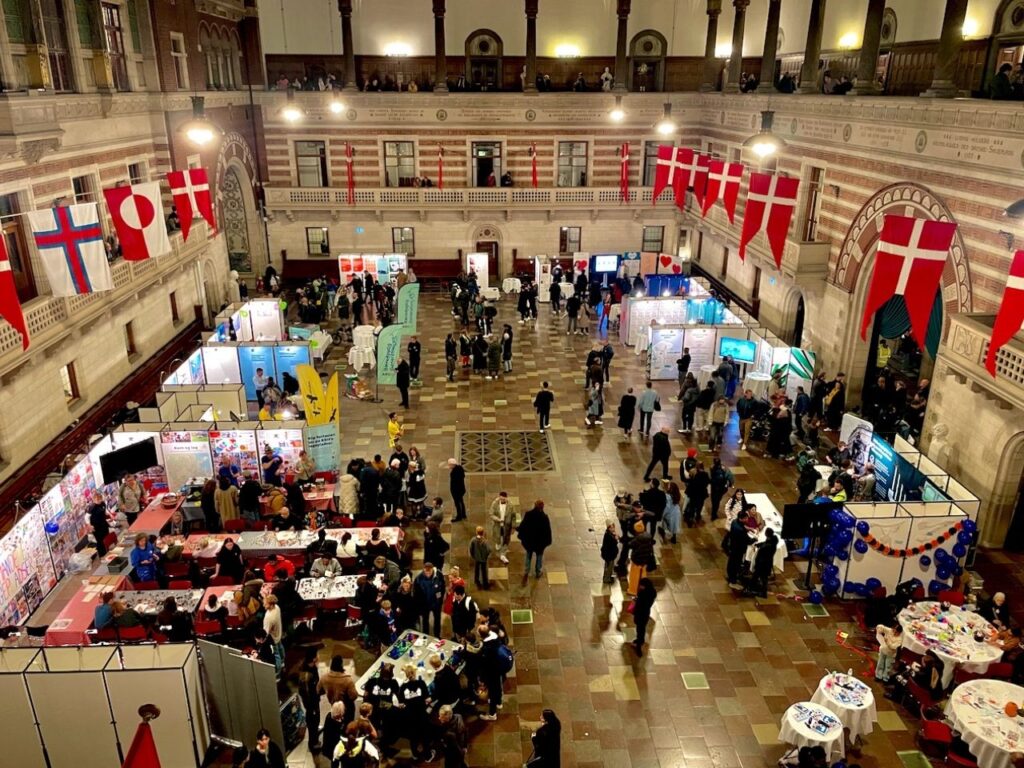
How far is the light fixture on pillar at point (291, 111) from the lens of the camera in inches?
1148

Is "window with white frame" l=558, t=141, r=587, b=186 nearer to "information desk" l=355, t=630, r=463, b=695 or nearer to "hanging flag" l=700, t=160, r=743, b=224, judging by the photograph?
"hanging flag" l=700, t=160, r=743, b=224

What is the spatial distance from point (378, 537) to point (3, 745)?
18.0 ft

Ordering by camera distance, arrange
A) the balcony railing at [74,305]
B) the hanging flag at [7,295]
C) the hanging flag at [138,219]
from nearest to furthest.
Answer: the hanging flag at [7,295]
the balcony railing at [74,305]
the hanging flag at [138,219]

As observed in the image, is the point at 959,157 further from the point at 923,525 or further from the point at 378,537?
the point at 378,537

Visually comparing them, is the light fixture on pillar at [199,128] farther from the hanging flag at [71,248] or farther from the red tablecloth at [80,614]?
the red tablecloth at [80,614]

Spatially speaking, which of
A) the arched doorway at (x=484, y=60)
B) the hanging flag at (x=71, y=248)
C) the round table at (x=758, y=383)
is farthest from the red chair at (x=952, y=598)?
the arched doorway at (x=484, y=60)

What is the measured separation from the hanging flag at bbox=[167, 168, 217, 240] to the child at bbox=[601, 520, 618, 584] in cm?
1273

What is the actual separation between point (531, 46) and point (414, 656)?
26.4 metres

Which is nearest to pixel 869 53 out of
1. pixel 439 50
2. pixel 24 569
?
pixel 439 50

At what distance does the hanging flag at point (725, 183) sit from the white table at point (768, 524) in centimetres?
883

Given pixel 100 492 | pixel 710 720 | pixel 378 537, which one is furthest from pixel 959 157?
pixel 100 492

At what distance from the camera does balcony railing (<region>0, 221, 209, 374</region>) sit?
561 inches

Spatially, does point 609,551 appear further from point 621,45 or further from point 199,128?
point 621,45

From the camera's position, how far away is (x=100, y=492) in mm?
14578
